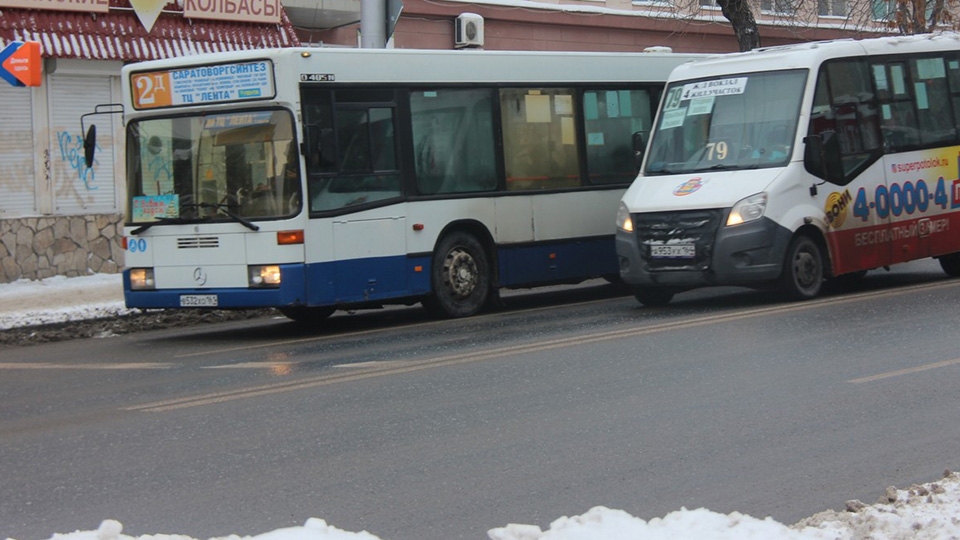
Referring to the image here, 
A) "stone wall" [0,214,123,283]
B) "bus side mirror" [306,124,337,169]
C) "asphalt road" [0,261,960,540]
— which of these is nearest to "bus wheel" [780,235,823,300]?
"asphalt road" [0,261,960,540]

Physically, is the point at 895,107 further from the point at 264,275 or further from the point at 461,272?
the point at 264,275

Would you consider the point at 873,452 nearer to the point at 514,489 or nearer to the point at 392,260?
the point at 514,489

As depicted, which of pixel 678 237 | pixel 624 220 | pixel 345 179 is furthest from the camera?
pixel 624 220

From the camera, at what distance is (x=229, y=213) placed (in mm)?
13750

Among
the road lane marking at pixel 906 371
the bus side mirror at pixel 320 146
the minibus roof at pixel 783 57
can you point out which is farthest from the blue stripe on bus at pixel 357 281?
the road lane marking at pixel 906 371

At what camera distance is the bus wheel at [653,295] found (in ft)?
50.4

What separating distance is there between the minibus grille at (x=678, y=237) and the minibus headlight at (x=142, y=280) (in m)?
4.93

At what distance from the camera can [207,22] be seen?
73.2 ft

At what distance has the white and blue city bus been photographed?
1360 cm

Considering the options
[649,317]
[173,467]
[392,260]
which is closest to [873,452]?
[173,467]

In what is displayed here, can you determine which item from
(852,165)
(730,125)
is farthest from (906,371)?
(852,165)

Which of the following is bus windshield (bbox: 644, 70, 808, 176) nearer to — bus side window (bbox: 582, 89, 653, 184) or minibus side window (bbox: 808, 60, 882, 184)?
minibus side window (bbox: 808, 60, 882, 184)

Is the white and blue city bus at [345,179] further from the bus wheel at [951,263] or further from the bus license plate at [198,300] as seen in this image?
the bus wheel at [951,263]

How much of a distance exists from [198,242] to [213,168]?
0.74 meters
